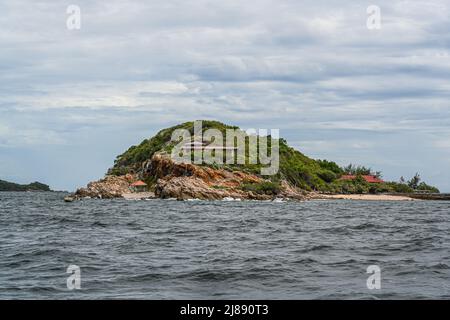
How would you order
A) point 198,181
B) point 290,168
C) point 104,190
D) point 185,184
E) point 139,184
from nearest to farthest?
point 185,184, point 198,181, point 104,190, point 139,184, point 290,168

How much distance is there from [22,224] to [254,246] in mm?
22678

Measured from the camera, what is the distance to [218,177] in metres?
133

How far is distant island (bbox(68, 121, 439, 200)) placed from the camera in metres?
122

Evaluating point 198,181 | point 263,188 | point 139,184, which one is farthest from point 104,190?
point 263,188

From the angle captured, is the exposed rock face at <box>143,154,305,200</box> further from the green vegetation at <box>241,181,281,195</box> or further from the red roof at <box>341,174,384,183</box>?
the red roof at <box>341,174,384,183</box>

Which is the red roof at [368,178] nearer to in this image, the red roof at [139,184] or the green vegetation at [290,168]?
the green vegetation at [290,168]

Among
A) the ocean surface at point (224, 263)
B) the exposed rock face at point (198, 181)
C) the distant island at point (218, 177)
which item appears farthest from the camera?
the distant island at point (218, 177)

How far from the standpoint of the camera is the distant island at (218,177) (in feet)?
402

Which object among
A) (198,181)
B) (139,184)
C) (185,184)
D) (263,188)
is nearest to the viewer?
(185,184)

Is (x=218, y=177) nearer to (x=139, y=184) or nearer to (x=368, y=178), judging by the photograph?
(x=139, y=184)

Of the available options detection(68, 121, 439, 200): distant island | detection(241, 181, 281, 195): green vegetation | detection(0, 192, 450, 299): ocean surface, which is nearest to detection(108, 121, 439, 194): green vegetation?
detection(68, 121, 439, 200): distant island

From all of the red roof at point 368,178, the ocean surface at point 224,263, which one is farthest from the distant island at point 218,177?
Answer: the ocean surface at point 224,263

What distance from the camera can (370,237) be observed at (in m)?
34.3
